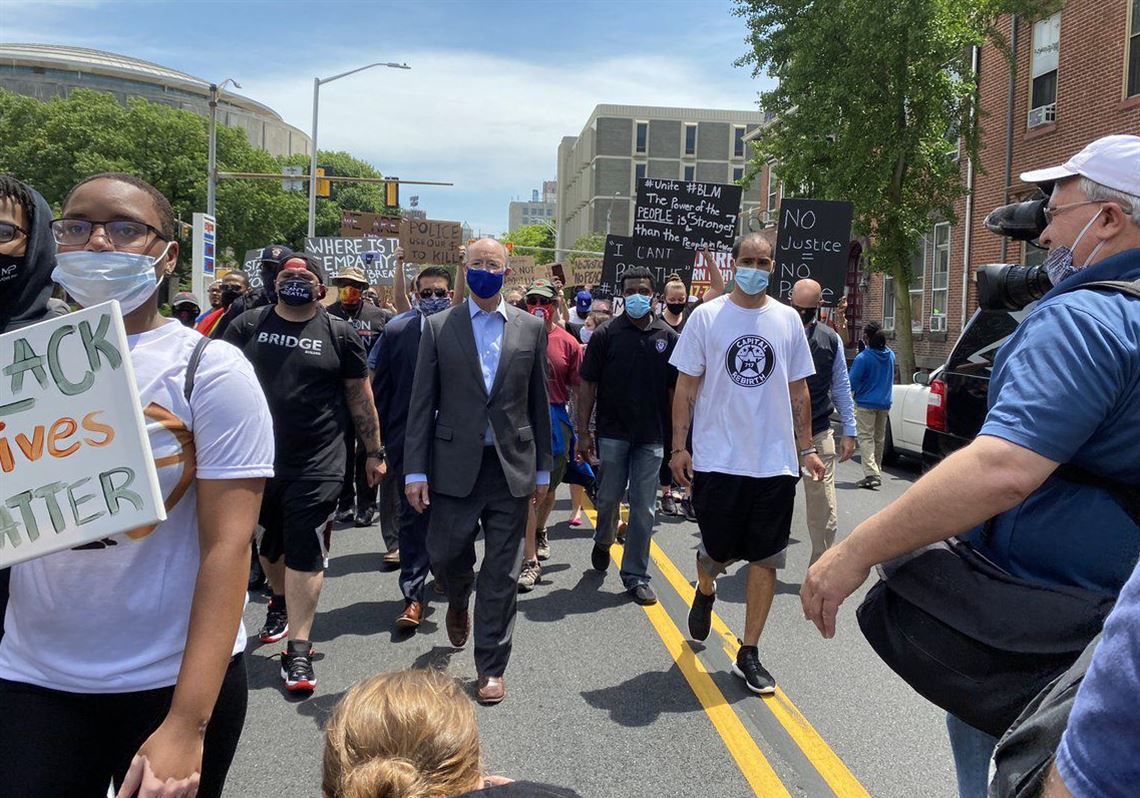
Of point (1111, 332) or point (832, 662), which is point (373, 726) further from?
point (832, 662)

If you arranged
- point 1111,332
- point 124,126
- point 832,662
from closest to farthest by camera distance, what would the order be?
point 1111,332 < point 832,662 < point 124,126

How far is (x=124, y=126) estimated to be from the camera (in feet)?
171

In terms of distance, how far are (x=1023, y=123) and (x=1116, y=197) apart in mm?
21523

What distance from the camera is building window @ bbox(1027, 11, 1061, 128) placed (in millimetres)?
19703

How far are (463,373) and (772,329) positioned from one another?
5.41 ft

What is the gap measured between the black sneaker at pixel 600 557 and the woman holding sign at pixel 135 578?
4981 mm

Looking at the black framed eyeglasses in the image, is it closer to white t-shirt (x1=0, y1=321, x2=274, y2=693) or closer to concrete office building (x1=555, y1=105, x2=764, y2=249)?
white t-shirt (x1=0, y1=321, x2=274, y2=693)

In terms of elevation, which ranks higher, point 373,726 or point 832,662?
point 373,726

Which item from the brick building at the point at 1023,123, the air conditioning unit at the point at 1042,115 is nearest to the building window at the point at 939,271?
the brick building at the point at 1023,123

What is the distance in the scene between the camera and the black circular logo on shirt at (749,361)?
16.2ft

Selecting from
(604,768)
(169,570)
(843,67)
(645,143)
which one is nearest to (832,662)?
(604,768)

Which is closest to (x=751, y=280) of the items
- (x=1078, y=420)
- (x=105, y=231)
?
(x=1078, y=420)

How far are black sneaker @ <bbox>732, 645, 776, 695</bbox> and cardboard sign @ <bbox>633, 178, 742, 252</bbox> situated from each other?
760 cm

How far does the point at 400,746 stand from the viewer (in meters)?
1.53
